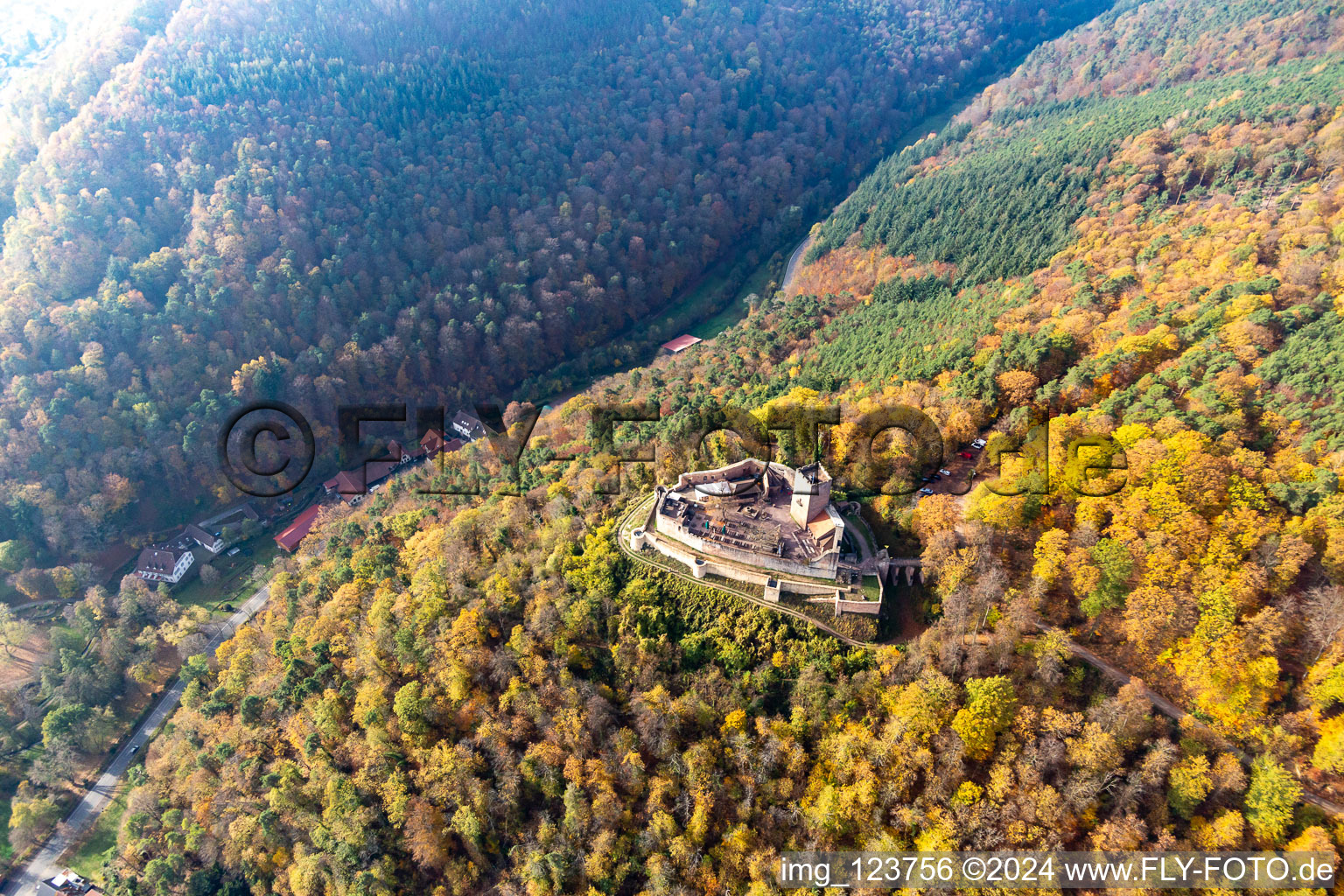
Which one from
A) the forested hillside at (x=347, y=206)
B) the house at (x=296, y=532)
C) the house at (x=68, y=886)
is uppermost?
the forested hillside at (x=347, y=206)

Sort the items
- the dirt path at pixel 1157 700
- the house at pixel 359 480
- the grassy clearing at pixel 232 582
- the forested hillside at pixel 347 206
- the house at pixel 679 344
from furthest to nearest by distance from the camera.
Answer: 1. the house at pixel 679 344
2. the house at pixel 359 480
3. the forested hillside at pixel 347 206
4. the grassy clearing at pixel 232 582
5. the dirt path at pixel 1157 700

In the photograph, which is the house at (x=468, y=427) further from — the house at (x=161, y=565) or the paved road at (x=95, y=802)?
the house at (x=161, y=565)

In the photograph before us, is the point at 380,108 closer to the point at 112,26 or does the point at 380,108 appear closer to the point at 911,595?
the point at 112,26

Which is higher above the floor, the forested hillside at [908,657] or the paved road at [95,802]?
the forested hillside at [908,657]

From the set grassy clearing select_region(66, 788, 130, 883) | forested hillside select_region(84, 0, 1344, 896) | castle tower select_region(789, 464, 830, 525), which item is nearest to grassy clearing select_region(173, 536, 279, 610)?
forested hillside select_region(84, 0, 1344, 896)

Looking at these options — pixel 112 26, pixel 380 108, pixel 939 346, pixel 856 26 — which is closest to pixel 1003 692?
pixel 939 346

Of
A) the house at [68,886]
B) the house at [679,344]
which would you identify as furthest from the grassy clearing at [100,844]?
the house at [679,344]

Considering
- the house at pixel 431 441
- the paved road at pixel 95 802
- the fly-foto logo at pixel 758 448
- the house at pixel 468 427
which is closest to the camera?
the fly-foto logo at pixel 758 448

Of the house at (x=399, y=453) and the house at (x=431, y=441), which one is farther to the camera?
the house at (x=399, y=453)
